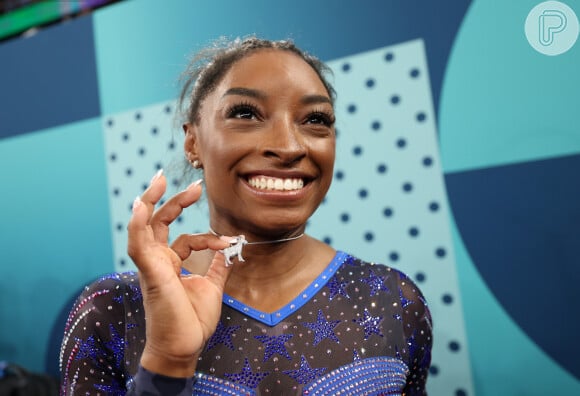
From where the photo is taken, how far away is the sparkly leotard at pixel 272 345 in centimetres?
77

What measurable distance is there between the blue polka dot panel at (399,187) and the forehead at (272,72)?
548mm

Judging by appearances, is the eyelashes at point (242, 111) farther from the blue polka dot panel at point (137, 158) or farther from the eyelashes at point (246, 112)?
the blue polka dot panel at point (137, 158)

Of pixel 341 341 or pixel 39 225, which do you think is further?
pixel 39 225

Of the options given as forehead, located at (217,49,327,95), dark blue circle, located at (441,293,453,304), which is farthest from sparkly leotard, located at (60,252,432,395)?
dark blue circle, located at (441,293,453,304)

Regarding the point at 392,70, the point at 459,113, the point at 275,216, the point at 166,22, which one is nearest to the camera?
the point at 275,216

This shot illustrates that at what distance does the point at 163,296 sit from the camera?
62 cm

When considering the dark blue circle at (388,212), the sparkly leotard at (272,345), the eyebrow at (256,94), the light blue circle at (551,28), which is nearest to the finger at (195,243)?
the sparkly leotard at (272,345)

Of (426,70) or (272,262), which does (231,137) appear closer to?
(272,262)

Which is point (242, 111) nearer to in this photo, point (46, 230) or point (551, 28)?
point (551, 28)

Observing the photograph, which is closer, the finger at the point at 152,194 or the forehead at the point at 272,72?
the finger at the point at 152,194

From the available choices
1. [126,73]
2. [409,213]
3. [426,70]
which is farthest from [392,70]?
[126,73]

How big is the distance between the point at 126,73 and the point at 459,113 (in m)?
1.18

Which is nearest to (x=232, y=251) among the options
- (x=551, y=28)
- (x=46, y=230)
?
(x=551, y=28)

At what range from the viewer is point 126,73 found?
1.82 m
